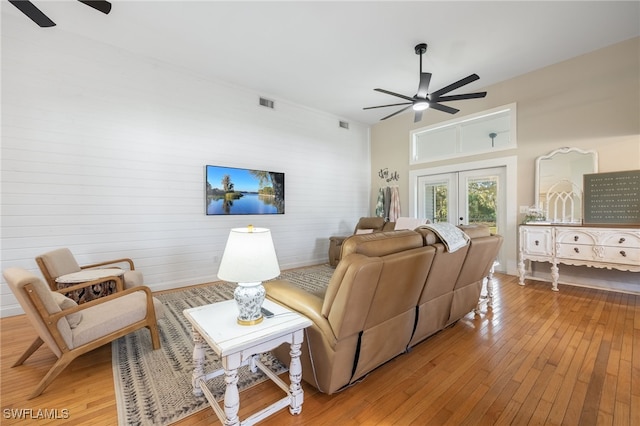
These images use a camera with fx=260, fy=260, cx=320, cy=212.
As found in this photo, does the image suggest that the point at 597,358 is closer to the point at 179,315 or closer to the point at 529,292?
the point at 529,292

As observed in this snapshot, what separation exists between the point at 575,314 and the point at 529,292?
0.82m

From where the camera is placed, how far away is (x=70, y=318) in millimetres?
2006

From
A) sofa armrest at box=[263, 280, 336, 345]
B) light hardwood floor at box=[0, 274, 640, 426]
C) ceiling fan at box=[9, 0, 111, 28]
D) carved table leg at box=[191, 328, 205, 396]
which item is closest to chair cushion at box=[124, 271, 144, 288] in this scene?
light hardwood floor at box=[0, 274, 640, 426]

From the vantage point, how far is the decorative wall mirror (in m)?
4.04

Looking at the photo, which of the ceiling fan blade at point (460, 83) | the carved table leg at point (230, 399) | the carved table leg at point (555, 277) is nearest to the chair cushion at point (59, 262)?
the carved table leg at point (230, 399)

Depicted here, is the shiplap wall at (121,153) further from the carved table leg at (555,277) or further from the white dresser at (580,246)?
the carved table leg at (555,277)

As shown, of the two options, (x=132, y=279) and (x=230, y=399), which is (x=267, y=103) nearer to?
(x=132, y=279)

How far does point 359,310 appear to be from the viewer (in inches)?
61.2

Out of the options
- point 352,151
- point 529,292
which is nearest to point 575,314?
point 529,292

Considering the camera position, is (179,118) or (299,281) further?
(299,281)

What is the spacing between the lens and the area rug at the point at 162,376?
1.62 m

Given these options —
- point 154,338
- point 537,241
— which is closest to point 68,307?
point 154,338

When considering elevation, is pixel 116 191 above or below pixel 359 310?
above

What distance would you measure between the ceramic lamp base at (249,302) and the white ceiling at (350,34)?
3.16 meters
